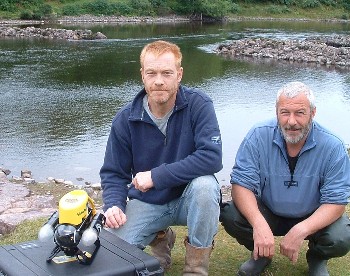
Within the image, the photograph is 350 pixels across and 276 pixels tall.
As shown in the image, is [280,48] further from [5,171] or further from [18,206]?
[18,206]

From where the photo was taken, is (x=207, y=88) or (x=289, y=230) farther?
(x=207, y=88)

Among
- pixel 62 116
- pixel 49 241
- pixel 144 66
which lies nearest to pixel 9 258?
pixel 49 241

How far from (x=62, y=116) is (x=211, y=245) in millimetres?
13120

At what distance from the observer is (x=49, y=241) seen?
3051mm

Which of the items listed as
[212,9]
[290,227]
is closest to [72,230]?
[290,227]

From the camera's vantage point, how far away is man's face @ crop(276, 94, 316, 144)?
12.2 feet

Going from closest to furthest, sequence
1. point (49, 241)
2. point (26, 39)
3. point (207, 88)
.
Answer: point (49, 241) → point (207, 88) → point (26, 39)

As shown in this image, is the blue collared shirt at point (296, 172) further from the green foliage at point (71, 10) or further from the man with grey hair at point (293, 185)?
the green foliage at point (71, 10)

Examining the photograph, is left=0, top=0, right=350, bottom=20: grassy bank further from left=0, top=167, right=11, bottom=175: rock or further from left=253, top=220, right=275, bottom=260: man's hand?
left=253, top=220, right=275, bottom=260: man's hand

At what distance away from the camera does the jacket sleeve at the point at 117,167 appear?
12.6 ft

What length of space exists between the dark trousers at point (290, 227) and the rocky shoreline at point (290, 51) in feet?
93.8

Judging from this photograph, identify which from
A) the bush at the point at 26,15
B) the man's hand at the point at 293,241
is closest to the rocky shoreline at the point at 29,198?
the man's hand at the point at 293,241

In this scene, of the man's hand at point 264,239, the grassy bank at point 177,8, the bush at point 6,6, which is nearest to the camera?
the man's hand at point 264,239

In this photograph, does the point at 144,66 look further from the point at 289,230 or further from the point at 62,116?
the point at 62,116
